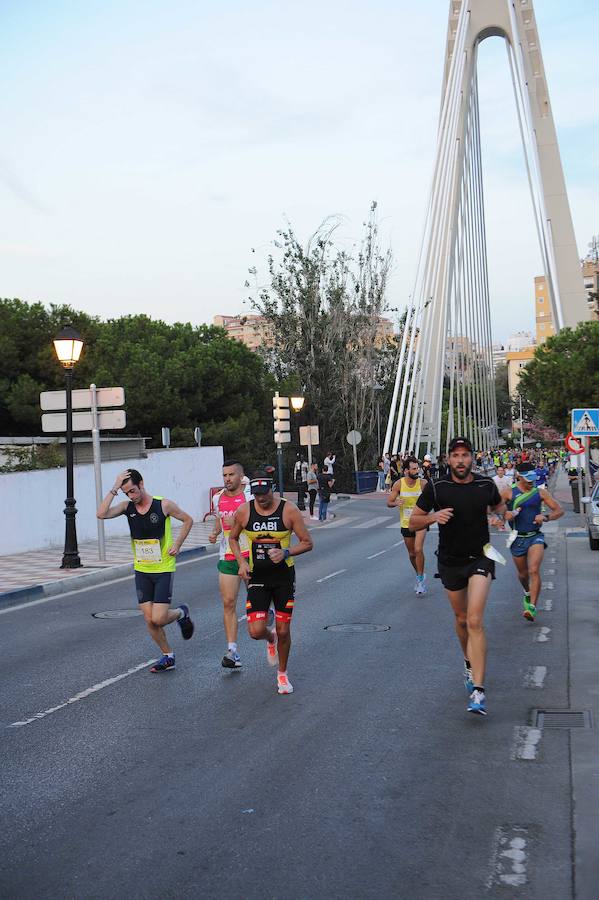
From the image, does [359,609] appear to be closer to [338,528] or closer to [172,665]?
[172,665]

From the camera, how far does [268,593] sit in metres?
8.86

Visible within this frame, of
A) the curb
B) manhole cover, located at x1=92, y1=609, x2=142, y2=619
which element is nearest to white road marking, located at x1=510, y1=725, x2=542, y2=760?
manhole cover, located at x1=92, y1=609, x2=142, y2=619

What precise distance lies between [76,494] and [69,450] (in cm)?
669

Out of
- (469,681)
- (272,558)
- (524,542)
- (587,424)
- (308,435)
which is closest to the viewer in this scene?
(469,681)

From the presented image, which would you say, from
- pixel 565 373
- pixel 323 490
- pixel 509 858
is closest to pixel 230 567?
pixel 509 858

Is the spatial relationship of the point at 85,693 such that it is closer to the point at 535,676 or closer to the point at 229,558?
the point at 229,558

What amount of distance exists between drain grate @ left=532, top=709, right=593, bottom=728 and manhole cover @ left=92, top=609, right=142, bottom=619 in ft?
24.0

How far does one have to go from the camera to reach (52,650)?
11.5m

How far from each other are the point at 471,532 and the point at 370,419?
4782 centimetres

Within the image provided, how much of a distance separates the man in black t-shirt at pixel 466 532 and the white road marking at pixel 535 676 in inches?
35.5

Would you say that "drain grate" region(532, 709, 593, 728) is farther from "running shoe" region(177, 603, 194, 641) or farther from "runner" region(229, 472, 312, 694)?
"running shoe" region(177, 603, 194, 641)

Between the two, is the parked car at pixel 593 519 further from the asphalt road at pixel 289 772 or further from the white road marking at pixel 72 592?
the asphalt road at pixel 289 772

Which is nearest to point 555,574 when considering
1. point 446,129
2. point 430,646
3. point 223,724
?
point 430,646

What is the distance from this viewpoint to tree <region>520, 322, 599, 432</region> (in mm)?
44031
